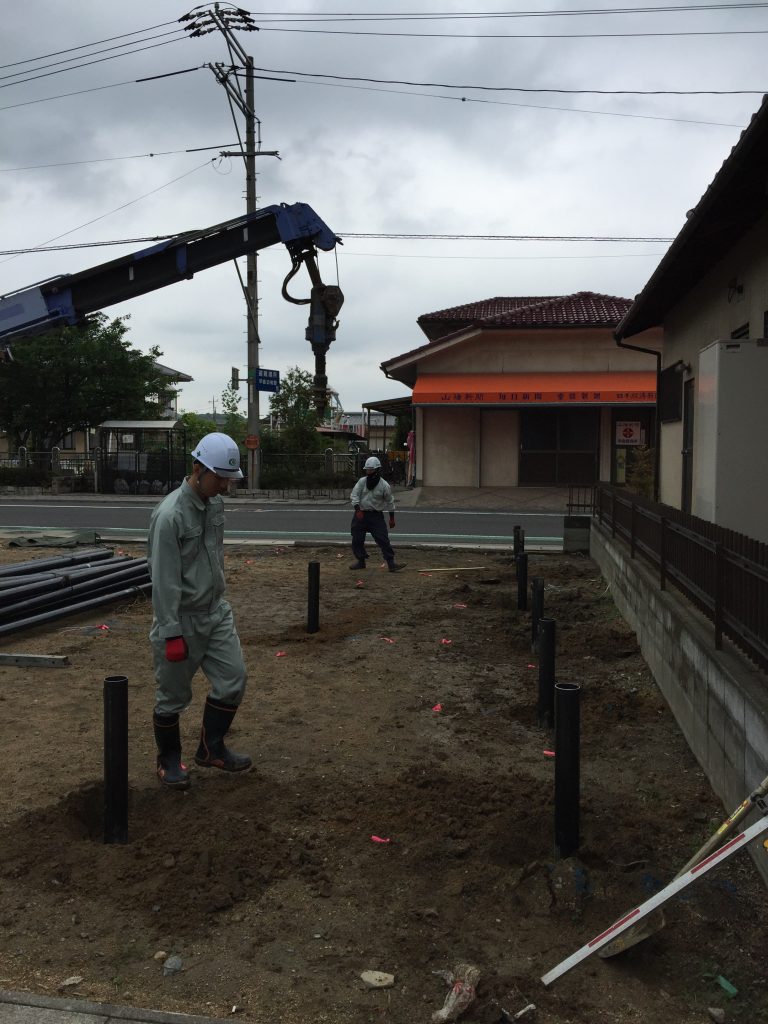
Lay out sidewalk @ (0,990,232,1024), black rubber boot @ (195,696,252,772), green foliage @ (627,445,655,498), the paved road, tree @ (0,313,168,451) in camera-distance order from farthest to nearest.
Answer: tree @ (0,313,168,451), green foliage @ (627,445,655,498), the paved road, black rubber boot @ (195,696,252,772), sidewalk @ (0,990,232,1024)

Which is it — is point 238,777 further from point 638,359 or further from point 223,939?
point 638,359

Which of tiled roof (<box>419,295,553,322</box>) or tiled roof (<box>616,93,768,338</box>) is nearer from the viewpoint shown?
tiled roof (<box>616,93,768,338</box>)

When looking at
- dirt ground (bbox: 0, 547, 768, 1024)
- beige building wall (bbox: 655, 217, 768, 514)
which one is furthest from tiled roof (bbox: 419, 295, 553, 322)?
dirt ground (bbox: 0, 547, 768, 1024)

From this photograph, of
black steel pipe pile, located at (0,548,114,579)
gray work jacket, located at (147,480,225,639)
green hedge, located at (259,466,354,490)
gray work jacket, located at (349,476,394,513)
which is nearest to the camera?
gray work jacket, located at (147,480,225,639)

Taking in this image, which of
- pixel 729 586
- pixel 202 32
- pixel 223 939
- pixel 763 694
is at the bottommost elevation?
pixel 223 939

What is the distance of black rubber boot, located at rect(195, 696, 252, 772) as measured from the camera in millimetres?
4914

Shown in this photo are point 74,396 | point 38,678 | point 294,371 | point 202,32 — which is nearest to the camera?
point 38,678

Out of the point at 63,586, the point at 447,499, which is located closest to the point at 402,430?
the point at 447,499

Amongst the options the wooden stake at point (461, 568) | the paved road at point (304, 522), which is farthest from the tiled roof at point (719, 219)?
the paved road at point (304, 522)

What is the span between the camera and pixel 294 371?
143 feet

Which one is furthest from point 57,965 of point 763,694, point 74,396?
point 74,396

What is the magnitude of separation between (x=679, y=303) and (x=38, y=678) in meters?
10.1

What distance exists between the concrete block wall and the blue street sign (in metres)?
22.6

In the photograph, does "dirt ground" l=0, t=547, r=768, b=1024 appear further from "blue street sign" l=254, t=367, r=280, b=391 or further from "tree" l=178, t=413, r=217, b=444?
"tree" l=178, t=413, r=217, b=444
